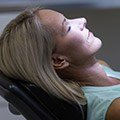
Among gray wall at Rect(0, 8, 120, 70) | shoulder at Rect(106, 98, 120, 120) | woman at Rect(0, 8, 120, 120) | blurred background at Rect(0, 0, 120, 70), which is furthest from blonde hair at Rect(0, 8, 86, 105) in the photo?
gray wall at Rect(0, 8, 120, 70)

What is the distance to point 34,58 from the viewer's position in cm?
127

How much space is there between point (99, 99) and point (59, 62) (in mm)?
207

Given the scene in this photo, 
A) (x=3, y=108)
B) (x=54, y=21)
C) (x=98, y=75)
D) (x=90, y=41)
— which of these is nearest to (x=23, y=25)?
(x=54, y=21)

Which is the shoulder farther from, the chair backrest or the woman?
the chair backrest

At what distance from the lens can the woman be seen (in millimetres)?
1265

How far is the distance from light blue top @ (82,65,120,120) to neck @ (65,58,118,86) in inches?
1.6

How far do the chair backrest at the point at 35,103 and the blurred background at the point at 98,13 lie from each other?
1002mm

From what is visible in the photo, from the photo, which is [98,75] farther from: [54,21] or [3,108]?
[3,108]

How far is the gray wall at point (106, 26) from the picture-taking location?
93.0 inches

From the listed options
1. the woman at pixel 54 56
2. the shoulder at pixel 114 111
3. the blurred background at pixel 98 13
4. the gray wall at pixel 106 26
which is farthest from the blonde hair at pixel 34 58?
the gray wall at pixel 106 26

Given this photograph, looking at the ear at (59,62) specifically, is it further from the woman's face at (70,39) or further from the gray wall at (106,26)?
the gray wall at (106,26)

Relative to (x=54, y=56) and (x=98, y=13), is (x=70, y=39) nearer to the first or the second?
(x=54, y=56)

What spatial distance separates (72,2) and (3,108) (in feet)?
2.70

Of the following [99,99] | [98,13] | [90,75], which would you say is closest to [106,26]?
[98,13]
